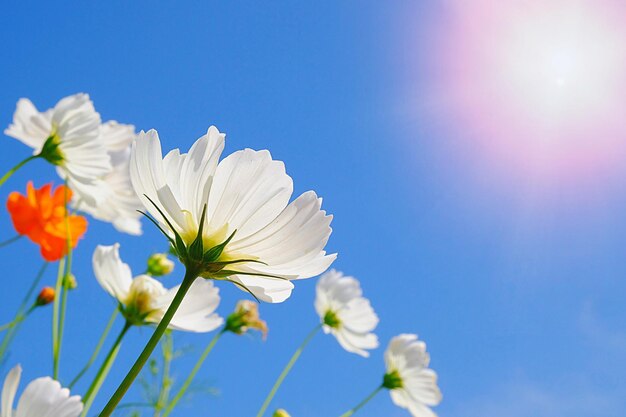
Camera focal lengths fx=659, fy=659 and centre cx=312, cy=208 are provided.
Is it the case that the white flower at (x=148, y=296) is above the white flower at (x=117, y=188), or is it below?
below

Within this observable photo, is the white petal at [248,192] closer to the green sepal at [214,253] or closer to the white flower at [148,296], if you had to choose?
the green sepal at [214,253]

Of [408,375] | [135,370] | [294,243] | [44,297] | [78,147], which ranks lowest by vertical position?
[135,370]

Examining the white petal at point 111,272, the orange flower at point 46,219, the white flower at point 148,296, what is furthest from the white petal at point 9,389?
the orange flower at point 46,219

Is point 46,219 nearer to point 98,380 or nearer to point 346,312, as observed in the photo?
point 98,380

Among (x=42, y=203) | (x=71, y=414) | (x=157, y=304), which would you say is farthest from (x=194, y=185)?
(x=42, y=203)

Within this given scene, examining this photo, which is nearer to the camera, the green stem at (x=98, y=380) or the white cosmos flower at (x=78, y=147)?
the green stem at (x=98, y=380)

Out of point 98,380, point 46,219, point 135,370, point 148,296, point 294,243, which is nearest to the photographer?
point 135,370

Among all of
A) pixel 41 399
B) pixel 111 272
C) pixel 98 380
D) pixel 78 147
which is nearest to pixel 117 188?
pixel 78 147
